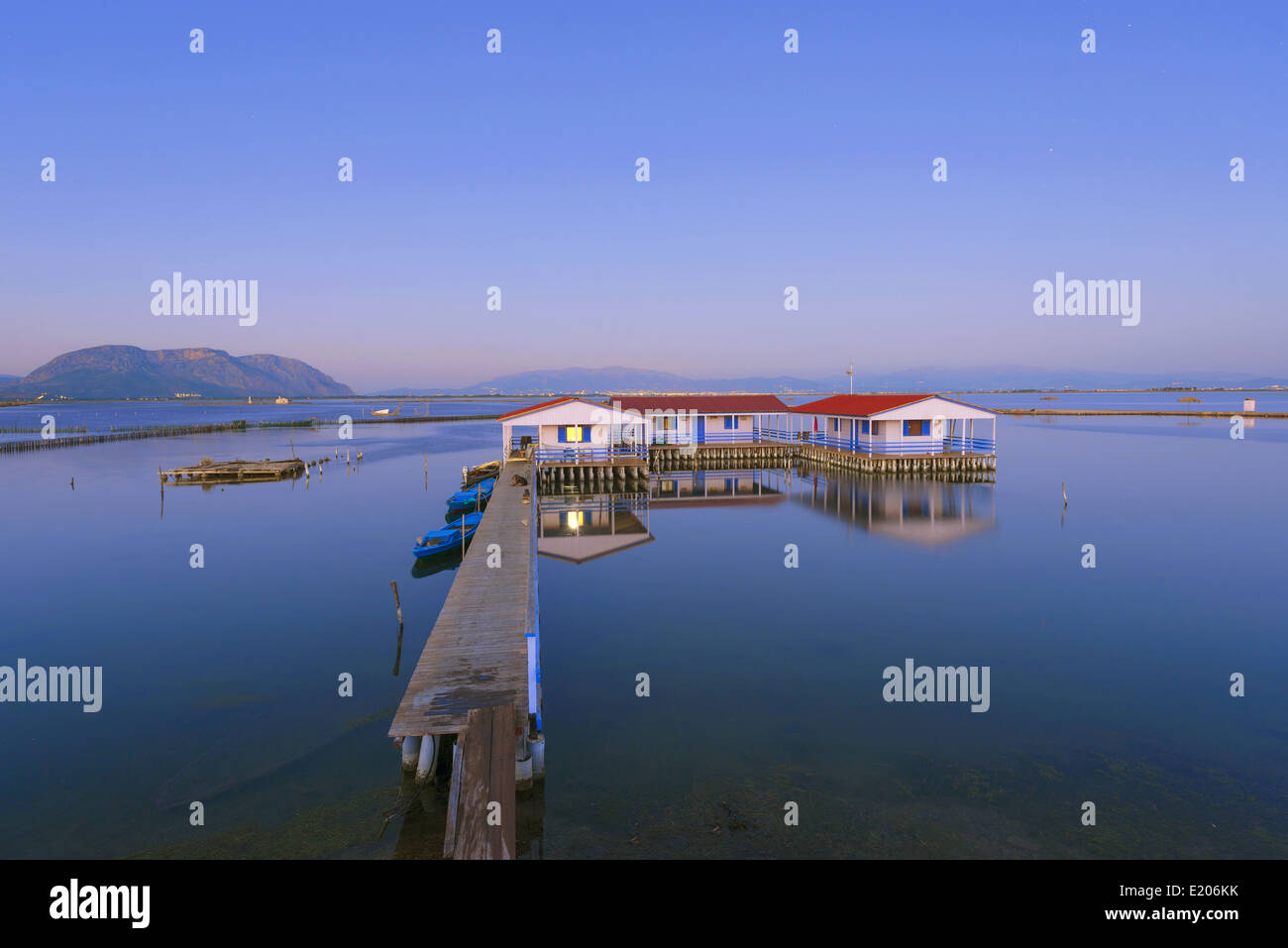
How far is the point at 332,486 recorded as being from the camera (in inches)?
2032

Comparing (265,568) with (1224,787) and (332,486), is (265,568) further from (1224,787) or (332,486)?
(1224,787)

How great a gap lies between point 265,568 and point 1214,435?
119 metres

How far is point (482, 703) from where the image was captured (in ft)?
38.6

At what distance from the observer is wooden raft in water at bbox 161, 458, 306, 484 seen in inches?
2073

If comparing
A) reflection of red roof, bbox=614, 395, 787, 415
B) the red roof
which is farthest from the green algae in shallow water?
the red roof

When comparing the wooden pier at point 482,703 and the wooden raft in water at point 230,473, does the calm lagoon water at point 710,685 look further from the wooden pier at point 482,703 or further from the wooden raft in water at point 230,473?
the wooden raft in water at point 230,473

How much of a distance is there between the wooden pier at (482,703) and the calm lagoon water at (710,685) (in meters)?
1.14

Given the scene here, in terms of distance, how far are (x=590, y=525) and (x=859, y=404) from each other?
1116 inches

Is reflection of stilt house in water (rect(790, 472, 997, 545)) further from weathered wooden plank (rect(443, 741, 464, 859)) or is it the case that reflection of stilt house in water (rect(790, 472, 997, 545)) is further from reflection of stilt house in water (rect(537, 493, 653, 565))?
weathered wooden plank (rect(443, 741, 464, 859))

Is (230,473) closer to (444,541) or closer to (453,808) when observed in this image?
(444,541)

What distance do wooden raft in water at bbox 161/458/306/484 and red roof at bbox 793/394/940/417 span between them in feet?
137

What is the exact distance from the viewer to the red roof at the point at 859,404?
51062 millimetres

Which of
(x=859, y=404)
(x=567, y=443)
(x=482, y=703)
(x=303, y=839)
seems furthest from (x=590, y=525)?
(x=859, y=404)

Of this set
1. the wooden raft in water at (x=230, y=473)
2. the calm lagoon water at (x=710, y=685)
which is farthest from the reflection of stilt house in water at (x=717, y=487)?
the wooden raft in water at (x=230, y=473)
